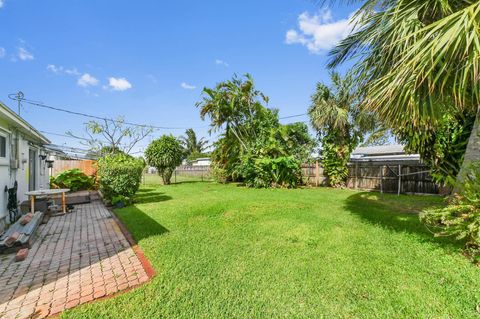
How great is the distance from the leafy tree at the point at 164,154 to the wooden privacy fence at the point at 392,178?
38.7 ft

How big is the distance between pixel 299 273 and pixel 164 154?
15.4 metres

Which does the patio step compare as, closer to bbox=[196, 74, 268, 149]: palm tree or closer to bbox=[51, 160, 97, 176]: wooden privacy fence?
bbox=[51, 160, 97, 176]: wooden privacy fence

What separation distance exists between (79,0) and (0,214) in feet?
23.3

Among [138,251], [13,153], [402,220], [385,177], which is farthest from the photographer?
[385,177]

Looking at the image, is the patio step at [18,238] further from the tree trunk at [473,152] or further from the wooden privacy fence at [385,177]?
the wooden privacy fence at [385,177]

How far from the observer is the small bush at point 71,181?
12.7 meters

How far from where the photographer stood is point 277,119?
658 inches

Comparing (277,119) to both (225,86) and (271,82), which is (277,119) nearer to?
(271,82)

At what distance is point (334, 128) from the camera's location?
14.2 metres

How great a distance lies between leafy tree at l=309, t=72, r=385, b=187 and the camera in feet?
46.2

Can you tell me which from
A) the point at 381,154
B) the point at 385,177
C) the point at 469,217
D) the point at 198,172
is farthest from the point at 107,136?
the point at 381,154

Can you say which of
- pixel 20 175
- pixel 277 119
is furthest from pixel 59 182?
pixel 277 119

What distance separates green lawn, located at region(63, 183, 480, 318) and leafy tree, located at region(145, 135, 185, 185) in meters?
11.8

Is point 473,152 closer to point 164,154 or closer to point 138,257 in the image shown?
point 138,257
